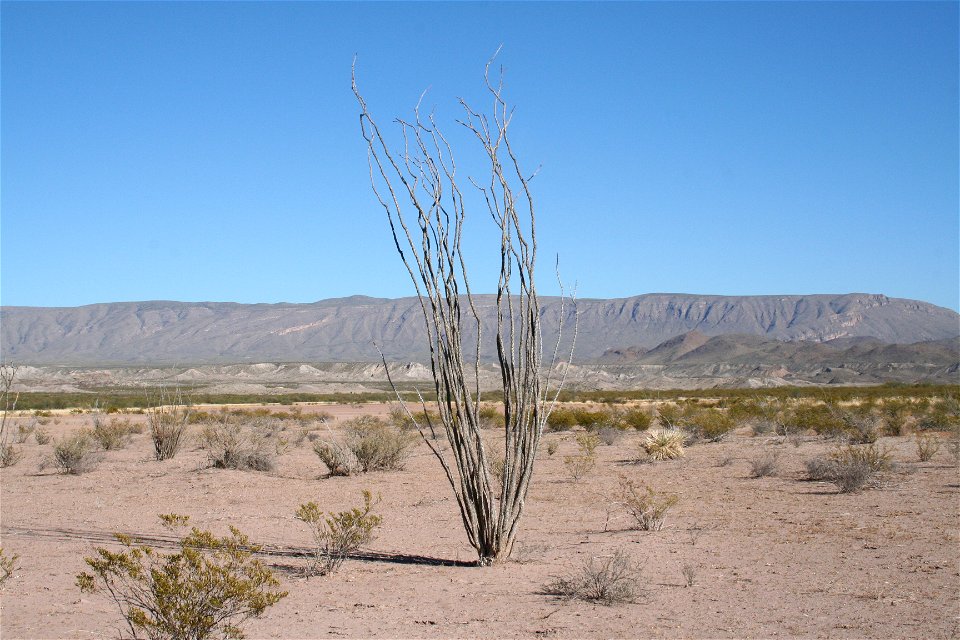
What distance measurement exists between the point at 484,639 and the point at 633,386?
3555 inches

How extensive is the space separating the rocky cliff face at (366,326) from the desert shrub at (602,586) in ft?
488

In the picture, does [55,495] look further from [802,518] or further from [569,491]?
[802,518]

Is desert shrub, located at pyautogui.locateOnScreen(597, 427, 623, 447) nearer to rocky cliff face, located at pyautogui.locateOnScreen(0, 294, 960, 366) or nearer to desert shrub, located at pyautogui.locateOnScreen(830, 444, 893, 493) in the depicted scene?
desert shrub, located at pyautogui.locateOnScreen(830, 444, 893, 493)

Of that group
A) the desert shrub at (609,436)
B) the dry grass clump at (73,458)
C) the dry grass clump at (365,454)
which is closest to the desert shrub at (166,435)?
the dry grass clump at (73,458)

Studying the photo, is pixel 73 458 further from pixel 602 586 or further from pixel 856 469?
pixel 856 469

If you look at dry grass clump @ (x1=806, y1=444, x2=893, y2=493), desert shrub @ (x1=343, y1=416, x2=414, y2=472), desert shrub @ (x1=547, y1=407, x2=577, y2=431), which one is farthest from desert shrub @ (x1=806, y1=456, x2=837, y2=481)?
desert shrub @ (x1=547, y1=407, x2=577, y2=431)

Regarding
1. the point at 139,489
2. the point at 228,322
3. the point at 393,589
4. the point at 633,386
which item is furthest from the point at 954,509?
the point at 228,322

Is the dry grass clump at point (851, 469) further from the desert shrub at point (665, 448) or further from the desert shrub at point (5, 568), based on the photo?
the desert shrub at point (5, 568)

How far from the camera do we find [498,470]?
46.9 ft

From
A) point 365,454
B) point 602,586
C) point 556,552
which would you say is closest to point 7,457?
point 365,454

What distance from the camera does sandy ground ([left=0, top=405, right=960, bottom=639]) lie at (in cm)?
677

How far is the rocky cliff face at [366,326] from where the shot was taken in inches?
6565

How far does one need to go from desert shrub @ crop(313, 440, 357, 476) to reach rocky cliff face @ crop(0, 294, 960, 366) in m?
139

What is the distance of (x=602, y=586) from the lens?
738 cm
